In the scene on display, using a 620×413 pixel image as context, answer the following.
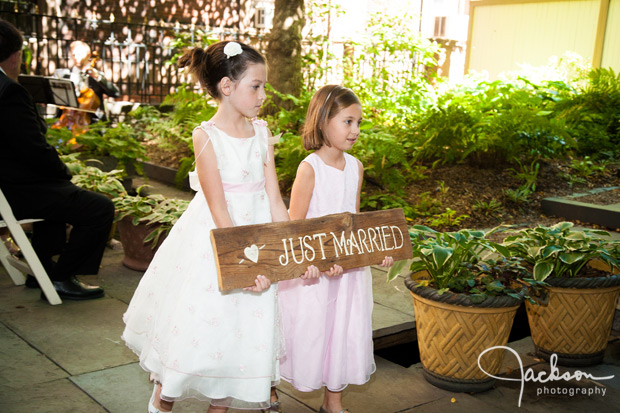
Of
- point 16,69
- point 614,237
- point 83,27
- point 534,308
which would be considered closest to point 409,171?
point 614,237

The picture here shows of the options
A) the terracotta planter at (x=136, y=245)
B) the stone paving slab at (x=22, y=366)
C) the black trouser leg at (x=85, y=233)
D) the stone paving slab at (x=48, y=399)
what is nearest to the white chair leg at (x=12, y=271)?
the black trouser leg at (x=85, y=233)

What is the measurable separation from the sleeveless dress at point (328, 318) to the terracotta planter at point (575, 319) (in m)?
1.40

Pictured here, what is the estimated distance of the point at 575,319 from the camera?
4.07m

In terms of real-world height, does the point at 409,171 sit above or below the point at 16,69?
below

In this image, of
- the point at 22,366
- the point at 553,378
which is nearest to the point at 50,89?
the point at 22,366

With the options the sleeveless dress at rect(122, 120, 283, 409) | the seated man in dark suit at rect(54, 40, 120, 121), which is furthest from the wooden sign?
the seated man in dark suit at rect(54, 40, 120, 121)

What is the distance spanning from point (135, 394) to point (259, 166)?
1.43m

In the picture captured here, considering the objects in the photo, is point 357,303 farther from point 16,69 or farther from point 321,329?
point 16,69

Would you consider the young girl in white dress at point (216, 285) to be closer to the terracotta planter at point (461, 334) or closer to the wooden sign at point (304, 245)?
the wooden sign at point (304, 245)

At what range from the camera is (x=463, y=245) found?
→ 3.81 metres

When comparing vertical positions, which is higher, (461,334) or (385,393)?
(461,334)

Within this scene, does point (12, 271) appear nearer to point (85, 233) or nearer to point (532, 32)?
point (85, 233)

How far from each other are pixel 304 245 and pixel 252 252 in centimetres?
27

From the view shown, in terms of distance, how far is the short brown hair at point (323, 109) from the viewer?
323 centimetres
